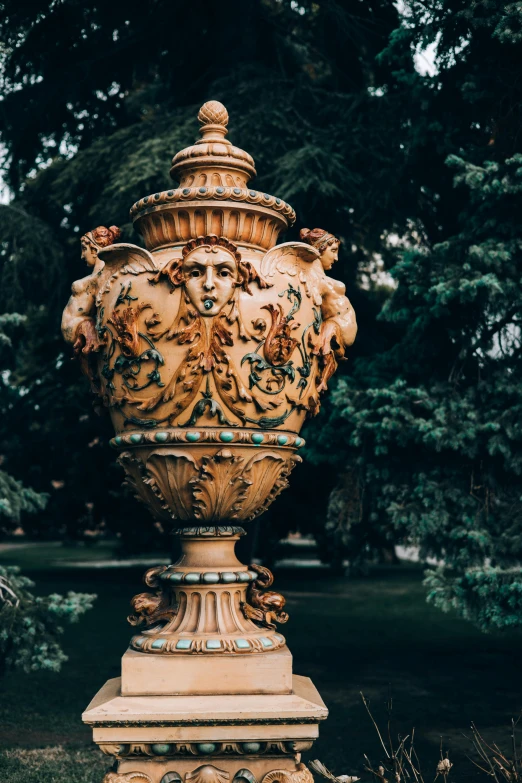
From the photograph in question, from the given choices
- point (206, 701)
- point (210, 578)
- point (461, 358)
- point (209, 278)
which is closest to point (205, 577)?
point (210, 578)

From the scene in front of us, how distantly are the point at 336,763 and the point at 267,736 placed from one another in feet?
8.83

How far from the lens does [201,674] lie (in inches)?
97.6

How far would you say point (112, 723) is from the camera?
2.39 meters

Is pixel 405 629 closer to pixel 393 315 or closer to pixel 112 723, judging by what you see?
pixel 393 315

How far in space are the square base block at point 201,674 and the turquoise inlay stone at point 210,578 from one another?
0.24 m

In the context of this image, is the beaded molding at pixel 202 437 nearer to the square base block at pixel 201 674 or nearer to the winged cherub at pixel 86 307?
the winged cherub at pixel 86 307

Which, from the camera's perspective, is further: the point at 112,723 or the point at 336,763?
the point at 336,763

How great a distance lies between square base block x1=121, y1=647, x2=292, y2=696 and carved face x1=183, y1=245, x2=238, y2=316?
110 centimetres

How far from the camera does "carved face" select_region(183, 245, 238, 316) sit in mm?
2471

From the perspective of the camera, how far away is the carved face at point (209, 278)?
2.47m

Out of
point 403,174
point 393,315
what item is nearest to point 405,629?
point 393,315

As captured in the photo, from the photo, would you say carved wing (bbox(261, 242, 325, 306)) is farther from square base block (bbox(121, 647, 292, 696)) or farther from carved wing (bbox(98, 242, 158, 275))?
square base block (bbox(121, 647, 292, 696))

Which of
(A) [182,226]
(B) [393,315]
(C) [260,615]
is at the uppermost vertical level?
(B) [393,315]

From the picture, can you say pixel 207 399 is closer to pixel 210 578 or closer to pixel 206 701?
pixel 210 578
